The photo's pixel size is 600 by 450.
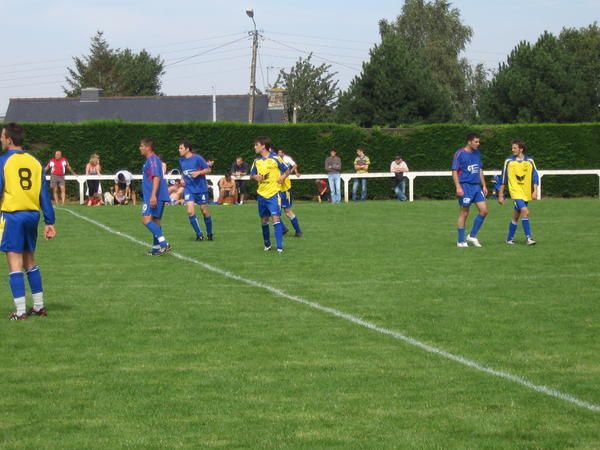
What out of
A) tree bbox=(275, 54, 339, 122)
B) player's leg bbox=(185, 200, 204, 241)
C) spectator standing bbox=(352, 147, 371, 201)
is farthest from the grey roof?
player's leg bbox=(185, 200, 204, 241)

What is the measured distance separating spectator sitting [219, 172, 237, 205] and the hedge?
142 inches

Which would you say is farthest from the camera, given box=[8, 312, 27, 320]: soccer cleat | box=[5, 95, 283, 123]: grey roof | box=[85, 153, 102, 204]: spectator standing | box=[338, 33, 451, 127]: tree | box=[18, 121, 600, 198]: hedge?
box=[5, 95, 283, 123]: grey roof

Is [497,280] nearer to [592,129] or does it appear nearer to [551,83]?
[592,129]

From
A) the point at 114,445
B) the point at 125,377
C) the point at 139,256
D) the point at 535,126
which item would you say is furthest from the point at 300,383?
the point at 535,126

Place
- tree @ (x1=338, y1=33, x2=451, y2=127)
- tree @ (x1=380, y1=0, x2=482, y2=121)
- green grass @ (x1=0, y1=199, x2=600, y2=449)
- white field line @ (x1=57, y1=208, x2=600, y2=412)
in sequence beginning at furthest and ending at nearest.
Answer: tree @ (x1=380, y1=0, x2=482, y2=121) → tree @ (x1=338, y1=33, x2=451, y2=127) → white field line @ (x1=57, y1=208, x2=600, y2=412) → green grass @ (x1=0, y1=199, x2=600, y2=449)

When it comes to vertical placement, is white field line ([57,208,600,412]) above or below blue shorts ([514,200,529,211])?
below

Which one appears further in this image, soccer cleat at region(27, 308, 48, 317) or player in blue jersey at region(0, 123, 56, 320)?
soccer cleat at region(27, 308, 48, 317)

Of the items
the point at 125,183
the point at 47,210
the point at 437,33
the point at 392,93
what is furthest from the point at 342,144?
the point at 437,33

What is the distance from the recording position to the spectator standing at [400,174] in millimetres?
38562

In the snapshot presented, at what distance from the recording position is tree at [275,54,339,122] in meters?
77.9

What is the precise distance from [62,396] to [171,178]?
1190 inches

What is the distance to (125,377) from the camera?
26.0 ft

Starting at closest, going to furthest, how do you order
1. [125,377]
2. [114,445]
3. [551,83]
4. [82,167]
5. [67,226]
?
[114,445] < [125,377] < [67,226] < [82,167] < [551,83]

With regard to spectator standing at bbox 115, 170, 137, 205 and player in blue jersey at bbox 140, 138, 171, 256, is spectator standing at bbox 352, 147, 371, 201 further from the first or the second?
player in blue jersey at bbox 140, 138, 171, 256
